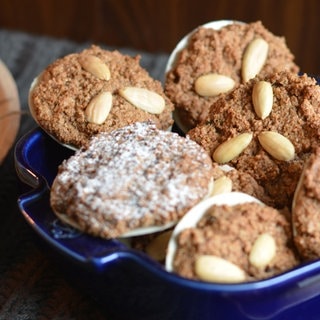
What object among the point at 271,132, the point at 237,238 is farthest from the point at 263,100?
the point at 237,238

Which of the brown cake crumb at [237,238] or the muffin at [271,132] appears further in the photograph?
the muffin at [271,132]

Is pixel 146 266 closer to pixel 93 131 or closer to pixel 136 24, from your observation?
pixel 93 131

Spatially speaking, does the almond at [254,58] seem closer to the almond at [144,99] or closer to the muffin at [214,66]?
the muffin at [214,66]

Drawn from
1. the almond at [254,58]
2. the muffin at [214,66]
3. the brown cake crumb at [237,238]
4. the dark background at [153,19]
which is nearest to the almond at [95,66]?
the muffin at [214,66]

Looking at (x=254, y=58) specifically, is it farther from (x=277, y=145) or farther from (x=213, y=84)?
(x=277, y=145)

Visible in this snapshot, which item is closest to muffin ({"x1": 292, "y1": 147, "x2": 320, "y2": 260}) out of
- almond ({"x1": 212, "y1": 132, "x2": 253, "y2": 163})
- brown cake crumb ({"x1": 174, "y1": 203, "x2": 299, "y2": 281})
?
brown cake crumb ({"x1": 174, "y1": 203, "x2": 299, "y2": 281})
